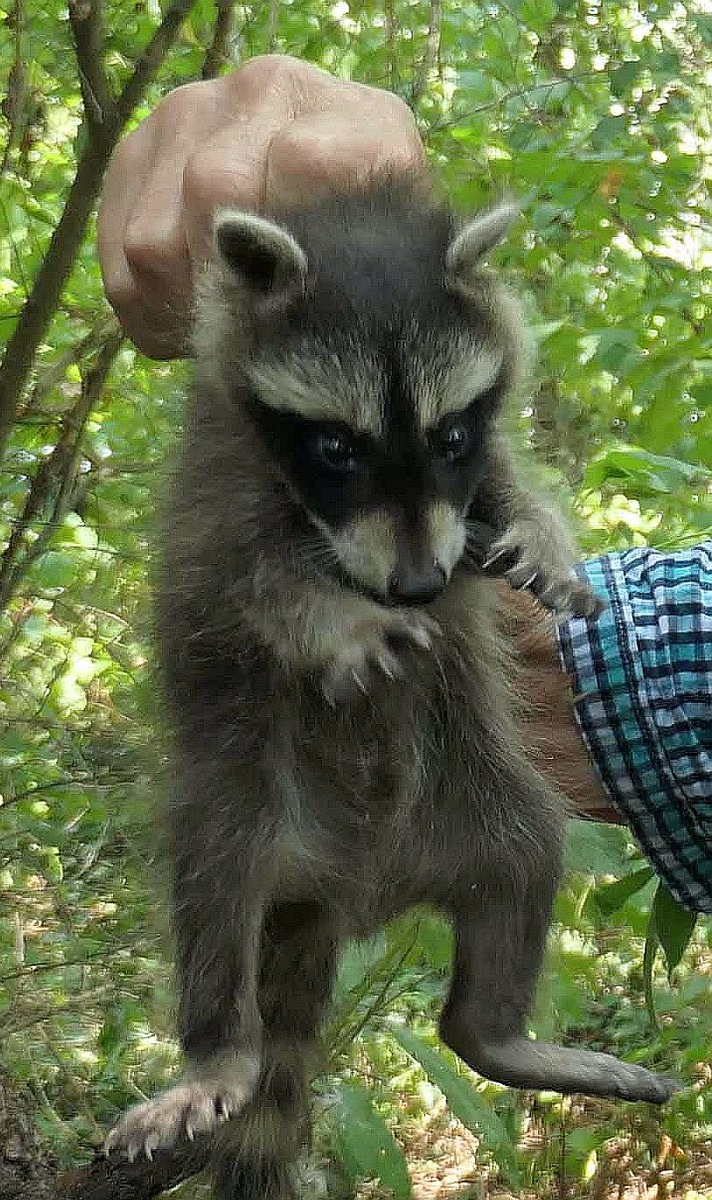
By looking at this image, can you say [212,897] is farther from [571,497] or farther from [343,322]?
[571,497]

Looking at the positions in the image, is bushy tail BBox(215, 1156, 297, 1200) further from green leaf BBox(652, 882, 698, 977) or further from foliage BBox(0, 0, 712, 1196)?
green leaf BBox(652, 882, 698, 977)

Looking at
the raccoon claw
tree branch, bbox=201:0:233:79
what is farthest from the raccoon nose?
tree branch, bbox=201:0:233:79

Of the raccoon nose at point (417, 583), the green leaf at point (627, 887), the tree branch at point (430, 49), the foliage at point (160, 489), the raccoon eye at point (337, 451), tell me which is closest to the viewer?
the raccoon nose at point (417, 583)

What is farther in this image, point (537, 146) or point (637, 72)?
point (637, 72)

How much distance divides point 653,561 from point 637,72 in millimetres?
1947

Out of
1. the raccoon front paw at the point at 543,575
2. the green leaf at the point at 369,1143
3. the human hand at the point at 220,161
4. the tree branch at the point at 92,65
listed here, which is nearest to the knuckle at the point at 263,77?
the human hand at the point at 220,161

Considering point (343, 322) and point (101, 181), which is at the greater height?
point (343, 322)

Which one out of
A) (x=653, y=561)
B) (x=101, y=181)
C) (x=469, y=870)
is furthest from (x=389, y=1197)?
(x=101, y=181)

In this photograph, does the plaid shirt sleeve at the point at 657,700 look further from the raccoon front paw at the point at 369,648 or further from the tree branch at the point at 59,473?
the tree branch at the point at 59,473

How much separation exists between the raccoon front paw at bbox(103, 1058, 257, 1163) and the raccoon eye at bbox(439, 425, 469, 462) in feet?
3.36

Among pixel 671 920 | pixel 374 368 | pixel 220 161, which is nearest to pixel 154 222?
pixel 220 161

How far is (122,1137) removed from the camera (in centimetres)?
203

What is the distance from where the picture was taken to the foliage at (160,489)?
2850 millimetres

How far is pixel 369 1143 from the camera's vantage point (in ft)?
8.64
